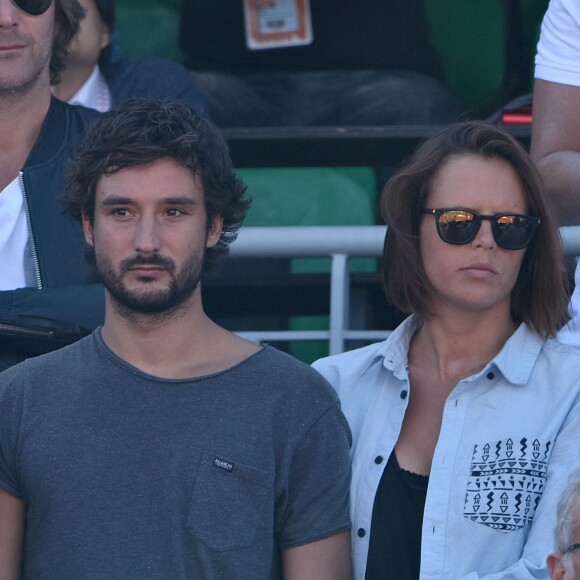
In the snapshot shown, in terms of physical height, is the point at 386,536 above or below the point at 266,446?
below

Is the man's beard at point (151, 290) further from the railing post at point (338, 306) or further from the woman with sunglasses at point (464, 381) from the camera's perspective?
the railing post at point (338, 306)

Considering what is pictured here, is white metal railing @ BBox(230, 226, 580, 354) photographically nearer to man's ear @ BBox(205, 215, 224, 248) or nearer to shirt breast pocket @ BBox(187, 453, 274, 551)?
man's ear @ BBox(205, 215, 224, 248)

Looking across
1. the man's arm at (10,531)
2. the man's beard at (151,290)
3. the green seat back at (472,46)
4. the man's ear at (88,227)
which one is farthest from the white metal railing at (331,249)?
the green seat back at (472,46)

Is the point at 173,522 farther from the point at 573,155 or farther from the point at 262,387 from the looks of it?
the point at 573,155

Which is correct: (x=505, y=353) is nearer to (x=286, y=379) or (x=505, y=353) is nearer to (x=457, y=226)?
(x=457, y=226)

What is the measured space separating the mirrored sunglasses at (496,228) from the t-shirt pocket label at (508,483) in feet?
1.34

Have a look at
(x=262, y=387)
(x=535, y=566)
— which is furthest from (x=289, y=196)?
(x=535, y=566)

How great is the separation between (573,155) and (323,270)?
1128mm

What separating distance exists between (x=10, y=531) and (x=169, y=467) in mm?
348

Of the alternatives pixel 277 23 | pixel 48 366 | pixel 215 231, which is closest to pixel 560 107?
pixel 215 231

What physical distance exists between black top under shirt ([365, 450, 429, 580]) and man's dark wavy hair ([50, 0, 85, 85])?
1.53 metres

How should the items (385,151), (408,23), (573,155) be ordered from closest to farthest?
(573,155) < (385,151) < (408,23)

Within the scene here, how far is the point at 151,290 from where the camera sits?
257 cm

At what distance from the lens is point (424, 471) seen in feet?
8.57
